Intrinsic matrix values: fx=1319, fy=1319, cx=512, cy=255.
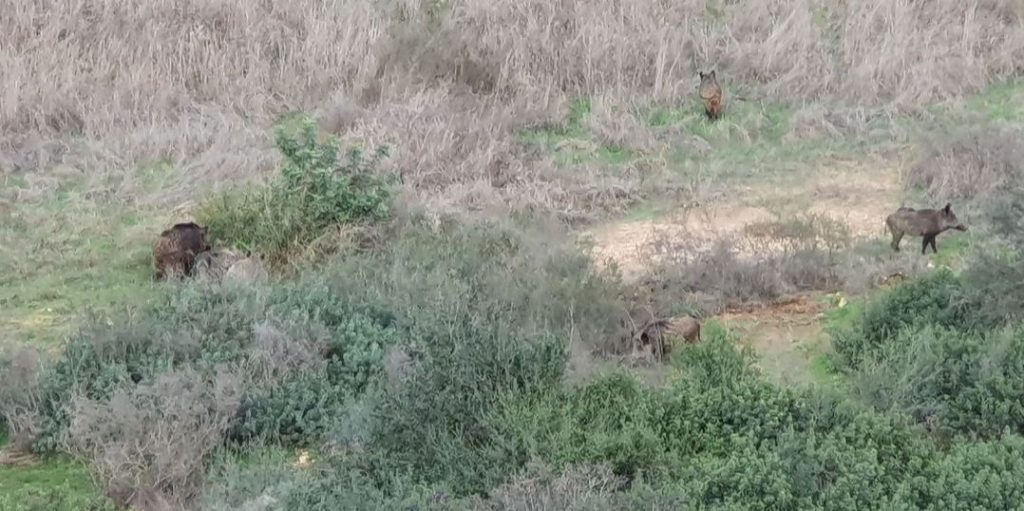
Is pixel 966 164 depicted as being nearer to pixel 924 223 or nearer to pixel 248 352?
pixel 924 223

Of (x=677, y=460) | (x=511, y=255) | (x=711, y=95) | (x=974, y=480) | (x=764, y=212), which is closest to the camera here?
(x=974, y=480)

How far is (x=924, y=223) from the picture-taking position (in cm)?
926

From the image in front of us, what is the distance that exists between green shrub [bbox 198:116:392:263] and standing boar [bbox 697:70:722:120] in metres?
4.00

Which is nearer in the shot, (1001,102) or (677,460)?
(677,460)

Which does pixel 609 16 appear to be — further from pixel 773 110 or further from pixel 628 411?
pixel 628 411

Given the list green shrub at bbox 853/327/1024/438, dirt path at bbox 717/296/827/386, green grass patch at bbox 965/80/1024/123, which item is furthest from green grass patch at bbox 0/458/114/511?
green grass patch at bbox 965/80/1024/123

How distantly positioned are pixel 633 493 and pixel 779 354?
8.87 ft

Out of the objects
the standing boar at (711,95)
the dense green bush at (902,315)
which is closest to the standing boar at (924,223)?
the dense green bush at (902,315)

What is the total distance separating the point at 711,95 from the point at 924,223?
361cm

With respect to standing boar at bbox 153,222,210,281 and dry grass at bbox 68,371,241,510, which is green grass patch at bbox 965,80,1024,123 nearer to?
standing boar at bbox 153,222,210,281

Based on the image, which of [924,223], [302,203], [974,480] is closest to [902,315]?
[924,223]

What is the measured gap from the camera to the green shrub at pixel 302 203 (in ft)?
30.5

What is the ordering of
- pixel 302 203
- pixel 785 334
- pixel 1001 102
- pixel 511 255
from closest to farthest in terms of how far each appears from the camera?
pixel 785 334 → pixel 511 255 → pixel 302 203 → pixel 1001 102

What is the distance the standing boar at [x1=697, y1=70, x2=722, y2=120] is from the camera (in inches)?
491
